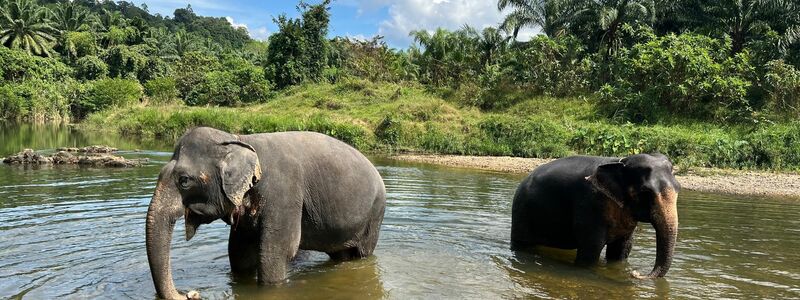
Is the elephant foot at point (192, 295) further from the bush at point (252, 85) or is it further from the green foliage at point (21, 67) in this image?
the green foliage at point (21, 67)

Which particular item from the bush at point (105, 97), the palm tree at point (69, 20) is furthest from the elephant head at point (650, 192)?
the palm tree at point (69, 20)

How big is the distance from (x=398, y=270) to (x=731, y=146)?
2034cm

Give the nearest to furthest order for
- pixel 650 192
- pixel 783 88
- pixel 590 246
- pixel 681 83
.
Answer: pixel 650 192, pixel 590 246, pixel 783 88, pixel 681 83

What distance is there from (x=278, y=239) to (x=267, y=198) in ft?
1.57

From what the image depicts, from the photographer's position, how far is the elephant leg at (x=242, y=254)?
709 centimetres

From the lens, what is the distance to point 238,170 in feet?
18.9

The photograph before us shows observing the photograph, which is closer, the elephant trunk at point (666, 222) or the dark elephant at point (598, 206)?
the elephant trunk at point (666, 222)

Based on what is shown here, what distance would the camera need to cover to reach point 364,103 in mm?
43312

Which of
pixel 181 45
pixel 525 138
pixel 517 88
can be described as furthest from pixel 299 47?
pixel 181 45

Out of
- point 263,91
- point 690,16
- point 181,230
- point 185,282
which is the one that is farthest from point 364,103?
point 185,282

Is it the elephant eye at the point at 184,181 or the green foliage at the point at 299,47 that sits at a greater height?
the green foliage at the point at 299,47

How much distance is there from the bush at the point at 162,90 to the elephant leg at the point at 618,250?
5079 centimetres

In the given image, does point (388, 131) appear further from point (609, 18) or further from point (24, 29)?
point (24, 29)

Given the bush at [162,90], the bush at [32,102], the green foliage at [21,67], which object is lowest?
the bush at [32,102]
